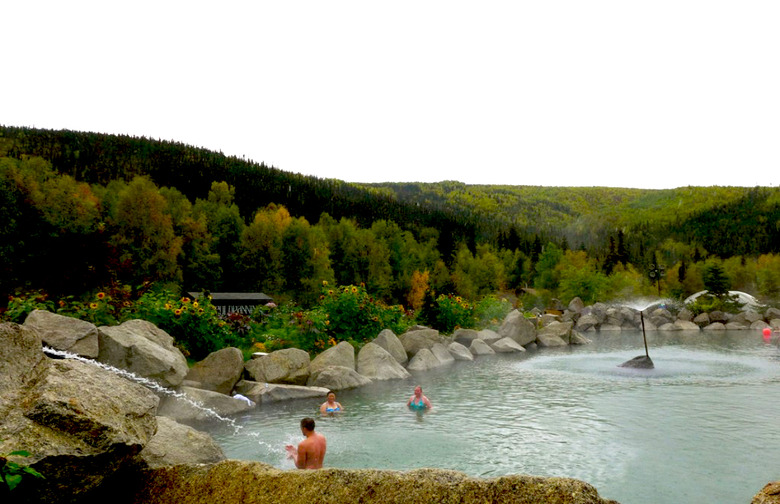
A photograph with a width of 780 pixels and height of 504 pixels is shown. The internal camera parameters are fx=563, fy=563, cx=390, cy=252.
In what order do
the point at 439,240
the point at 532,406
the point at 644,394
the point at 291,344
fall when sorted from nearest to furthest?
the point at 532,406, the point at 644,394, the point at 291,344, the point at 439,240

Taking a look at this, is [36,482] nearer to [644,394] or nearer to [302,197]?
[644,394]

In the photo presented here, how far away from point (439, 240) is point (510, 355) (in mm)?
69527

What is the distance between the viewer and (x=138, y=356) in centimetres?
1098

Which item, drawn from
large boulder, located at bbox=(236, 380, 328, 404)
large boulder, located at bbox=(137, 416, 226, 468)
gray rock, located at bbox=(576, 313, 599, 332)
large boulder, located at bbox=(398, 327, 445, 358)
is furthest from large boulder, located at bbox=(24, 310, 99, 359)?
gray rock, located at bbox=(576, 313, 599, 332)

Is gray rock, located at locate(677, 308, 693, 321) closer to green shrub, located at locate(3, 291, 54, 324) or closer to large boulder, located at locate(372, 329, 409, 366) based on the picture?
large boulder, located at locate(372, 329, 409, 366)

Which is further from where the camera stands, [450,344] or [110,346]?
[450,344]

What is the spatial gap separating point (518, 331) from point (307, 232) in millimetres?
34694

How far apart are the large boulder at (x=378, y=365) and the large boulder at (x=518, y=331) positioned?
35.9 ft

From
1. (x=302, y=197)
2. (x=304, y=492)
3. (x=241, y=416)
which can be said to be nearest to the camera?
(x=304, y=492)

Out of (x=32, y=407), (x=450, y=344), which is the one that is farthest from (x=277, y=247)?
(x=32, y=407)

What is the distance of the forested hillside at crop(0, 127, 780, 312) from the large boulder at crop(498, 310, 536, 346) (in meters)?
16.2

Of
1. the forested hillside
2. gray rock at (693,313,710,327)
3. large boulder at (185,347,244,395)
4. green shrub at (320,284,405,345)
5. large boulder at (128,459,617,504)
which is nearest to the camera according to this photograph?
large boulder at (128,459,617,504)

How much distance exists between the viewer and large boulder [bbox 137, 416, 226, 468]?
231 inches

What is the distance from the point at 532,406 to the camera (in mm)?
13242
